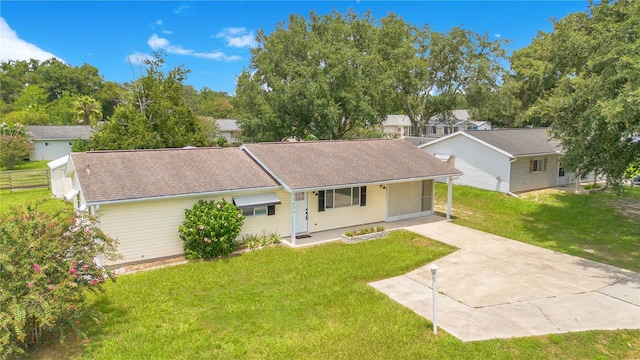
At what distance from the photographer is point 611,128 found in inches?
487

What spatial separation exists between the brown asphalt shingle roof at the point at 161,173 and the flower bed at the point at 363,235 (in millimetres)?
3564

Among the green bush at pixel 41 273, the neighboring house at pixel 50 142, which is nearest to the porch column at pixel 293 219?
the green bush at pixel 41 273

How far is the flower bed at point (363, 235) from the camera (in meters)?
14.7

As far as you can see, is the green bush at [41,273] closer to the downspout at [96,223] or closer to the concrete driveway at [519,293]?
the downspout at [96,223]

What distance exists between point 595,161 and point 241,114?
1022 inches

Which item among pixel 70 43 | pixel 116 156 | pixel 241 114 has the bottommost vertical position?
pixel 116 156

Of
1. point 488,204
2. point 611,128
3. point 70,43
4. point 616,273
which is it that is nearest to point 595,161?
point 611,128

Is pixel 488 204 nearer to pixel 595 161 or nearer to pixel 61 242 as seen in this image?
pixel 595 161

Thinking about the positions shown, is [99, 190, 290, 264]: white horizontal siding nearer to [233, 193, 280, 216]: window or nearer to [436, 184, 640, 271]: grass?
[233, 193, 280, 216]: window

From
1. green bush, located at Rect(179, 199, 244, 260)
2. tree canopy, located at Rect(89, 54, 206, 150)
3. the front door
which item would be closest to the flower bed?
the front door

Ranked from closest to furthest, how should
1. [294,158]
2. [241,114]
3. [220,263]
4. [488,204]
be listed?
[220,263]
[294,158]
[488,204]
[241,114]

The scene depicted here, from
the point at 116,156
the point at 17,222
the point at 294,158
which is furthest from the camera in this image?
the point at 294,158

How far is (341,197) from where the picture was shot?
644 inches

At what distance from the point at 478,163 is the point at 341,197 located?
1209cm
